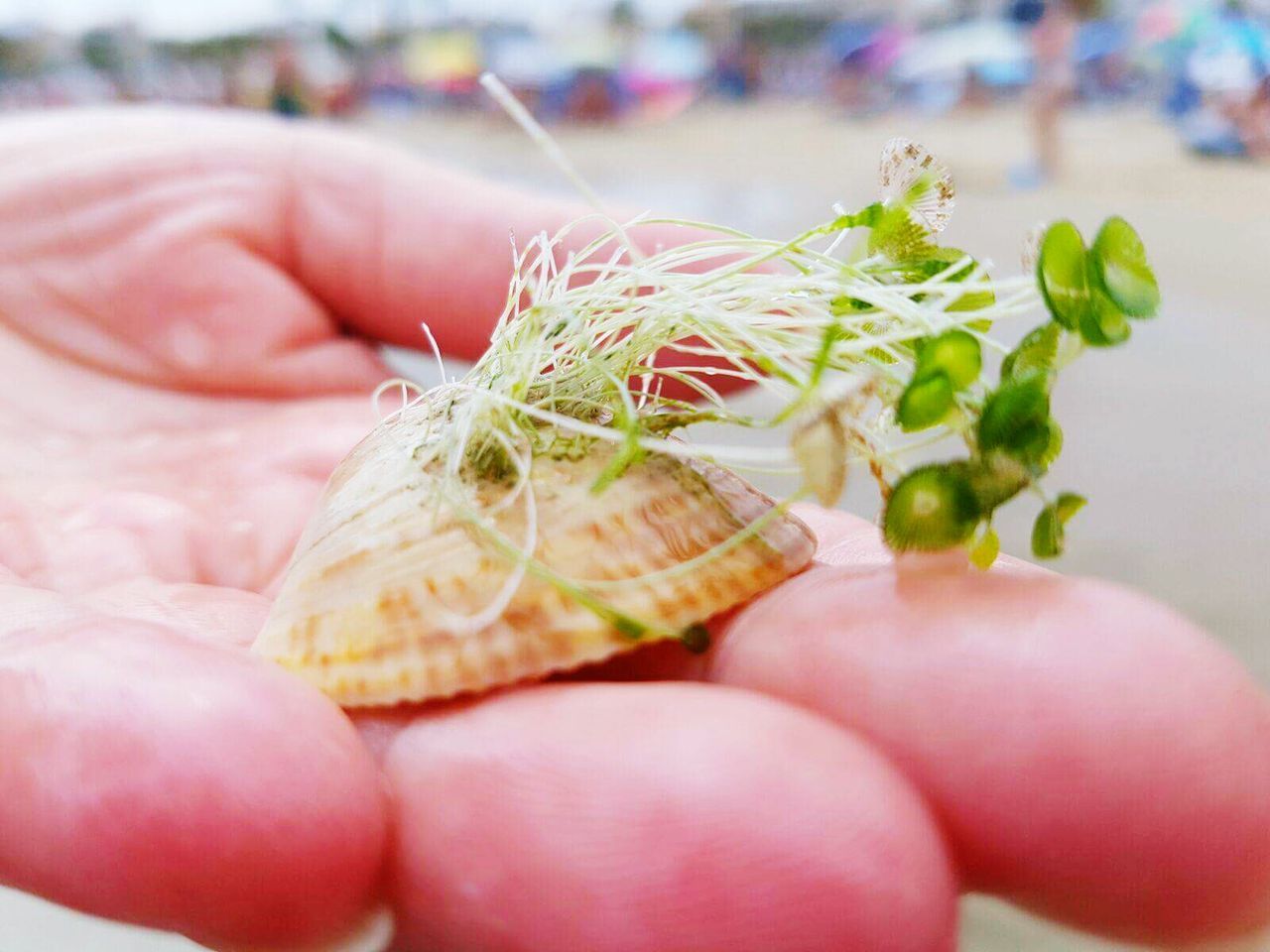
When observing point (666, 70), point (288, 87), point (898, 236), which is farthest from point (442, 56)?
point (898, 236)

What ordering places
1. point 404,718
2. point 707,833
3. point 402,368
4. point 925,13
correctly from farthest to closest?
1. point 925,13
2. point 402,368
3. point 404,718
4. point 707,833

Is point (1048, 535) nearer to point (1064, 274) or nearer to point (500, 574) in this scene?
point (1064, 274)

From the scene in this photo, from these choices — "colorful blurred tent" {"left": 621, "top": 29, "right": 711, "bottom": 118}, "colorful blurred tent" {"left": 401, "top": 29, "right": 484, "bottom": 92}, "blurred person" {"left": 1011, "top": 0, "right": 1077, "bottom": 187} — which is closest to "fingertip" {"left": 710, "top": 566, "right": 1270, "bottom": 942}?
"blurred person" {"left": 1011, "top": 0, "right": 1077, "bottom": 187}

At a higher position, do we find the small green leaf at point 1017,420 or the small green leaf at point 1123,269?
the small green leaf at point 1123,269

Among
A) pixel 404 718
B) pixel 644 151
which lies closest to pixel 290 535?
pixel 404 718

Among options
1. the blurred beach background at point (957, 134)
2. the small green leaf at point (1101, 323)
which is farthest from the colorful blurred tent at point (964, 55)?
the small green leaf at point (1101, 323)

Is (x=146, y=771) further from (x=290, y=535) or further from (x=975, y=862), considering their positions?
(x=290, y=535)

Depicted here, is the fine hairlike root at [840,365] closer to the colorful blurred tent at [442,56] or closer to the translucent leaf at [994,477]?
the translucent leaf at [994,477]
